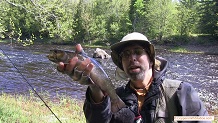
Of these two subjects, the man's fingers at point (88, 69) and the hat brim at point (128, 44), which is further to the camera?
the hat brim at point (128, 44)

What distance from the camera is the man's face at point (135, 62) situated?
2648 mm

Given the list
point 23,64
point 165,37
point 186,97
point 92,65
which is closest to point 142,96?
point 186,97

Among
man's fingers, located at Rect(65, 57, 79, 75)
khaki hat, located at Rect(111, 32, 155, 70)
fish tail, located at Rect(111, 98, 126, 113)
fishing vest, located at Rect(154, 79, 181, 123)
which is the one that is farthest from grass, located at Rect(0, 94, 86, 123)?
fishing vest, located at Rect(154, 79, 181, 123)

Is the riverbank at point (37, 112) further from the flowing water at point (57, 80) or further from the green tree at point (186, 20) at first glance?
the green tree at point (186, 20)

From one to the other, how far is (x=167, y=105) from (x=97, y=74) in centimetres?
74

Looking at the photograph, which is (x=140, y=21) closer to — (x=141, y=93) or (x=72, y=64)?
(x=141, y=93)

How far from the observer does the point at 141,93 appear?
2.71 meters

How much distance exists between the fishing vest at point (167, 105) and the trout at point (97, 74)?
0.35 meters

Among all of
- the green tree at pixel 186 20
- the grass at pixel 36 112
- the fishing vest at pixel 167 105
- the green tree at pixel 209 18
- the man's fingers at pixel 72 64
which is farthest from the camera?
the green tree at pixel 186 20

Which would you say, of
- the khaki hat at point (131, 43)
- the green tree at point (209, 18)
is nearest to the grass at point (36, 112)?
the khaki hat at point (131, 43)

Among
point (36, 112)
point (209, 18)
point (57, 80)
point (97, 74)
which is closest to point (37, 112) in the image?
point (36, 112)

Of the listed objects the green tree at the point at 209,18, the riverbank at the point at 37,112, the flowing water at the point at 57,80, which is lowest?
the flowing water at the point at 57,80

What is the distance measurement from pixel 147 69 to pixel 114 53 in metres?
0.43

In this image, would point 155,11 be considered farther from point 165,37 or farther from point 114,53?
point 114,53
